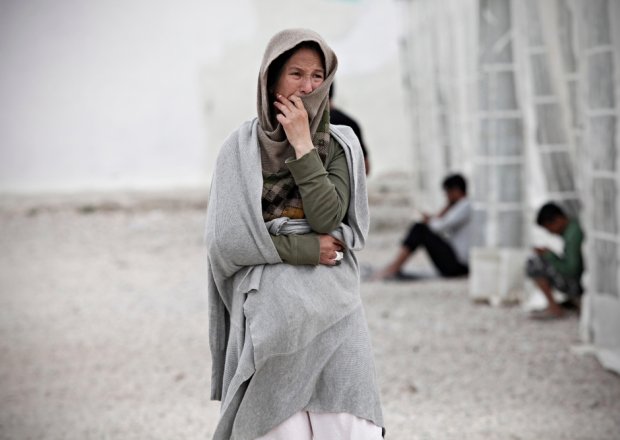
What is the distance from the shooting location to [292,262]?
7.34ft

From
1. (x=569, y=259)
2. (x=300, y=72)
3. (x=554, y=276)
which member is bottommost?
(x=554, y=276)

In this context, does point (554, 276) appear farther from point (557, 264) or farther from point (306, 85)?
point (306, 85)

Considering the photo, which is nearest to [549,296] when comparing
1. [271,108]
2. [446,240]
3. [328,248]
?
[446,240]

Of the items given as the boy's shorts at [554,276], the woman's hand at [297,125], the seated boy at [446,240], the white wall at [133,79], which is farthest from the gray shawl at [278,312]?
the white wall at [133,79]

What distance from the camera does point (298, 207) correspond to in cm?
226

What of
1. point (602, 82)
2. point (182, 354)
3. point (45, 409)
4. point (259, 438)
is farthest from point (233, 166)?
point (182, 354)

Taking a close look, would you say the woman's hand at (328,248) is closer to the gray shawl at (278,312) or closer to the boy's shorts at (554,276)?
the gray shawl at (278,312)

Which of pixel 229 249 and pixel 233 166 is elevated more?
pixel 233 166

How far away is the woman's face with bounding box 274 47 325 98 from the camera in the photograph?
219 centimetres

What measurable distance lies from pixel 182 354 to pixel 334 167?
3.32 m

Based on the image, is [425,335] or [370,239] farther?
[370,239]

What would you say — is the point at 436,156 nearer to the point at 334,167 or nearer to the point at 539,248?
the point at 539,248

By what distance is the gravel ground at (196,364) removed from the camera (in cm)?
396

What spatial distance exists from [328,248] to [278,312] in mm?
201
